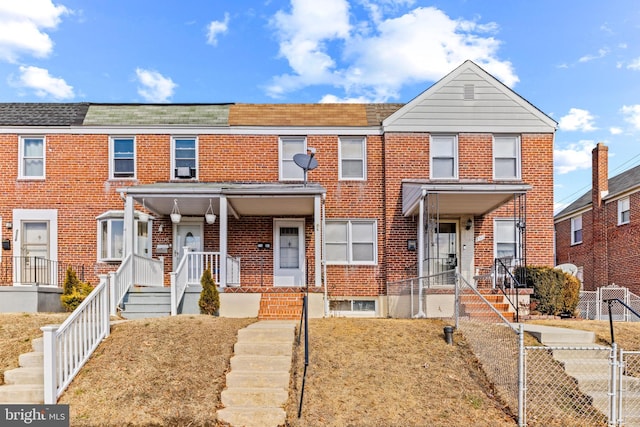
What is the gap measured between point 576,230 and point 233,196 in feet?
64.0

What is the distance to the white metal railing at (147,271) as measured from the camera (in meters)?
12.4

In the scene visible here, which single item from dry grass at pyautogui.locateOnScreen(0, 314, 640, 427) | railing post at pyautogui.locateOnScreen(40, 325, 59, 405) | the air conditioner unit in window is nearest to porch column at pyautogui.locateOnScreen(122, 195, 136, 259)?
the air conditioner unit in window

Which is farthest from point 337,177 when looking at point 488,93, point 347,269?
point 488,93

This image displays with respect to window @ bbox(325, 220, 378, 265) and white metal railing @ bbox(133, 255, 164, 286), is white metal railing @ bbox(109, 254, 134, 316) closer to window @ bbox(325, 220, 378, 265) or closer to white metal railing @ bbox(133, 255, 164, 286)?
white metal railing @ bbox(133, 255, 164, 286)

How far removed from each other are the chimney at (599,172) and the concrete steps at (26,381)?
21.8 meters

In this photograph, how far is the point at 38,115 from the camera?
15.7 metres

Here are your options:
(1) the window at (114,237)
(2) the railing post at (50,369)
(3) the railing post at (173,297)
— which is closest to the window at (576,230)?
(1) the window at (114,237)

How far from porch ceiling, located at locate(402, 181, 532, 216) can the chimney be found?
10265 mm

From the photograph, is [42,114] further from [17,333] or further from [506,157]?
[506,157]

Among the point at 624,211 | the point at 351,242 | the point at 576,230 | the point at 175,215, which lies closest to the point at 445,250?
the point at 351,242

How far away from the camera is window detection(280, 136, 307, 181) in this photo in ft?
50.9

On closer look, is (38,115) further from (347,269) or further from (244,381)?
(244,381)

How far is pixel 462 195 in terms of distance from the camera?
12.9m

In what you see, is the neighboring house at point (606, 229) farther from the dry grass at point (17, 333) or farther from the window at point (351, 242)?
the dry grass at point (17, 333)
